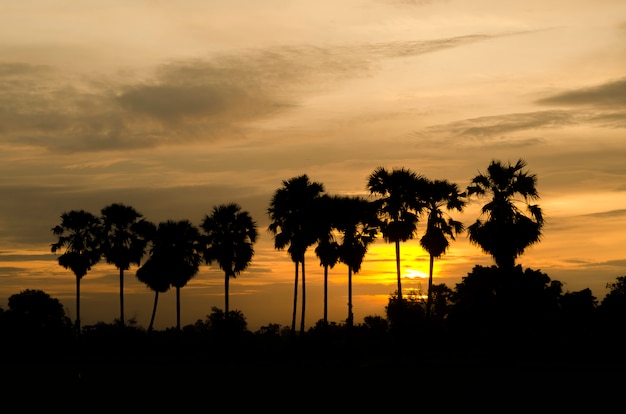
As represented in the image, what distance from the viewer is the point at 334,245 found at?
73312 millimetres

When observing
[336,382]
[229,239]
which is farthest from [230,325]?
[336,382]

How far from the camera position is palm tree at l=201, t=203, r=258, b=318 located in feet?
262

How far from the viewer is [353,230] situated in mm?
72938

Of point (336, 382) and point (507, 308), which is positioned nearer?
point (336, 382)

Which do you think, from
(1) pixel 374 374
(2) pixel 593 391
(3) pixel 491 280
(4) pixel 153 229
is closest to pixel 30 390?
(1) pixel 374 374

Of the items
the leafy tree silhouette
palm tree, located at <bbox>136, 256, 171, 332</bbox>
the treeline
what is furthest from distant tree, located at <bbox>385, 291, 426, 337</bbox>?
the leafy tree silhouette

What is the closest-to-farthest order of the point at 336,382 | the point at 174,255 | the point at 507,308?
the point at 336,382 → the point at 507,308 → the point at 174,255

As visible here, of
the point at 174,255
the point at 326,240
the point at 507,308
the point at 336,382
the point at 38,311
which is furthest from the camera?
the point at 38,311

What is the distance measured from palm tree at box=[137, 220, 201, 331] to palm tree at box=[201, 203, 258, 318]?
560cm

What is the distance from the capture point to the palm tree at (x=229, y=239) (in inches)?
3150

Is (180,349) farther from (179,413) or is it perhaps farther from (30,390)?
(179,413)

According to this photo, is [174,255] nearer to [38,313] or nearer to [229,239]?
[229,239]

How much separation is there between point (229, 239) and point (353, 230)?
13.6m

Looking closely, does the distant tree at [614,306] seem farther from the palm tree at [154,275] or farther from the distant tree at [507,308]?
the palm tree at [154,275]
